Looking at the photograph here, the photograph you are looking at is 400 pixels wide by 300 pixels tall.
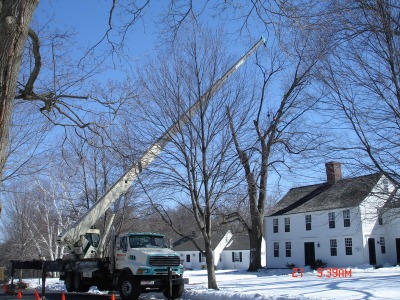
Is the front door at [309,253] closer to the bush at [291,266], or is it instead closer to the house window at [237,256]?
the bush at [291,266]

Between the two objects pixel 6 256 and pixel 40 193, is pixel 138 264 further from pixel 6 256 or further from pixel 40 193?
pixel 6 256

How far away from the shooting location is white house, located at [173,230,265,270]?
196ft

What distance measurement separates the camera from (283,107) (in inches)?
1319

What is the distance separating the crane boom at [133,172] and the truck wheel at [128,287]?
268cm

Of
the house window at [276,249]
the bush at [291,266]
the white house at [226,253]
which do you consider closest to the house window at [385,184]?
the bush at [291,266]

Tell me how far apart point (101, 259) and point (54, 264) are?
2001mm

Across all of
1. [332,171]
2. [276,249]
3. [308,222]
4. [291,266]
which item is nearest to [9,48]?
[332,171]

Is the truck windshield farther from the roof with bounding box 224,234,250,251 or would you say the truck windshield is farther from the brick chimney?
the roof with bounding box 224,234,250,251

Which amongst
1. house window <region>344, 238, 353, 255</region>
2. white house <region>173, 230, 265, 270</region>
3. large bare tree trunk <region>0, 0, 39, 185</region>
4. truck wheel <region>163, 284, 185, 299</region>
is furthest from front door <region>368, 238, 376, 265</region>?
large bare tree trunk <region>0, 0, 39, 185</region>

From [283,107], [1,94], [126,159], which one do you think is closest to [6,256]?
[283,107]

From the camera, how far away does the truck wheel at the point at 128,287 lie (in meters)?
17.3

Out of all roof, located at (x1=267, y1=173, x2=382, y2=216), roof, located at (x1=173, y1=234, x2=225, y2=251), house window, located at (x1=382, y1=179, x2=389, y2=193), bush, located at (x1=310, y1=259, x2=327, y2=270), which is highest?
roof, located at (x1=267, y1=173, x2=382, y2=216)

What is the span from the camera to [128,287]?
58.0 ft

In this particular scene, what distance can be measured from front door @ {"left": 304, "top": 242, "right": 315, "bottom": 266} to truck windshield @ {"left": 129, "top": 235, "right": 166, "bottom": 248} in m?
25.1
